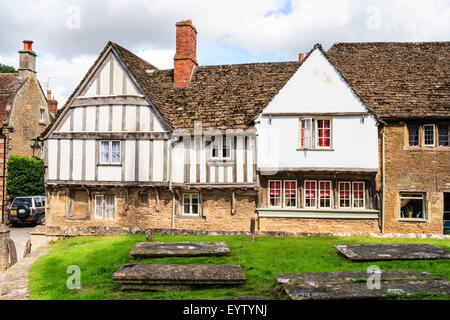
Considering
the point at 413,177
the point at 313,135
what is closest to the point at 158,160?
the point at 313,135

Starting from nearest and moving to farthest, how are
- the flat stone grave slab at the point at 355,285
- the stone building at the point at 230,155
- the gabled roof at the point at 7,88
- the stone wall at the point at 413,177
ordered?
the flat stone grave slab at the point at 355,285, the stone building at the point at 230,155, the stone wall at the point at 413,177, the gabled roof at the point at 7,88

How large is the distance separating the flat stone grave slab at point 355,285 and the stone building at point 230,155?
8.68 metres

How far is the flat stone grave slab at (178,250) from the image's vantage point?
11.2 m

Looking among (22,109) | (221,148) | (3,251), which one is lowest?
(3,251)

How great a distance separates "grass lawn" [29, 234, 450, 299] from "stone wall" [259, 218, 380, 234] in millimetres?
3090

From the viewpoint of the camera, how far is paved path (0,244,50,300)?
897 cm

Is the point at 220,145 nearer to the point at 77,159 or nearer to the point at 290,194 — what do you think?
the point at 290,194

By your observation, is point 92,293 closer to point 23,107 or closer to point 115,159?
point 115,159

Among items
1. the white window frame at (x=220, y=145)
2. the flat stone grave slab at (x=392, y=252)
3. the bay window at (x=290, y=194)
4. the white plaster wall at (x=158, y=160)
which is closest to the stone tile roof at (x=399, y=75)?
the bay window at (x=290, y=194)

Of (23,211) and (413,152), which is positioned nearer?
(413,152)

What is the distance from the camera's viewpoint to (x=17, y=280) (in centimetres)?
1028

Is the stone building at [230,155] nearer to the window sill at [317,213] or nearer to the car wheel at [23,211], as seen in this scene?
the window sill at [317,213]

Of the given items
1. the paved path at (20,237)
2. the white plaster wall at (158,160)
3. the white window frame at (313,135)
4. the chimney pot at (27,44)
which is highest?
the chimney pot at (27,44)

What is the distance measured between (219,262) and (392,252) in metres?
5.22
